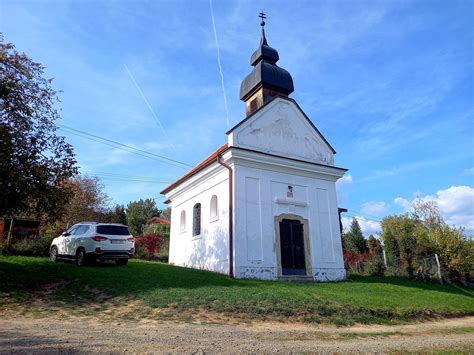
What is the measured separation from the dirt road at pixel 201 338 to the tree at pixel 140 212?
4359cm

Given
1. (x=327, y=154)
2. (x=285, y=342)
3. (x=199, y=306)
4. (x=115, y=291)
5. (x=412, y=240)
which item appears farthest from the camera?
(x=412, y=240)

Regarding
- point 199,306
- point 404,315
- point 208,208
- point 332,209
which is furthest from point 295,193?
point 199,306

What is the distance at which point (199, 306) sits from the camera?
32.3 ft

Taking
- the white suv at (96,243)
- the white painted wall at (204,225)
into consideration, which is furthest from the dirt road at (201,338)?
the white painted wall at (204,225)

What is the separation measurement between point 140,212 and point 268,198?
134 ft

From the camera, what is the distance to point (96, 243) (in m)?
14.6

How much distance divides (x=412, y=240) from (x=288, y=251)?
465 inches

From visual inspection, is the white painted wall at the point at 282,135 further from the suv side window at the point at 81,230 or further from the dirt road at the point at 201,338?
the dirt road at the point at 201,338

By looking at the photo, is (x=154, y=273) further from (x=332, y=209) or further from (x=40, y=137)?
(x=332, y=209)

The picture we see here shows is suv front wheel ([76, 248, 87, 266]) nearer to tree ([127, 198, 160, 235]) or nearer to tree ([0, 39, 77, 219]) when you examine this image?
tree ([0, 39, 77, 219])

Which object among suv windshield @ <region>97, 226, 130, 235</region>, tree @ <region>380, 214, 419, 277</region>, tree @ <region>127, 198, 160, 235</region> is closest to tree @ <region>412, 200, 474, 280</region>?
tree @ <region>380, 214, 419, 277</region>

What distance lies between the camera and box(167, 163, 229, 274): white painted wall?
16984 mm

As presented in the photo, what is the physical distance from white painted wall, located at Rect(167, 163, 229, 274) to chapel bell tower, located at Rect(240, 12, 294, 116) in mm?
4911

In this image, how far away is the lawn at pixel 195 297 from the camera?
982 centimetres
